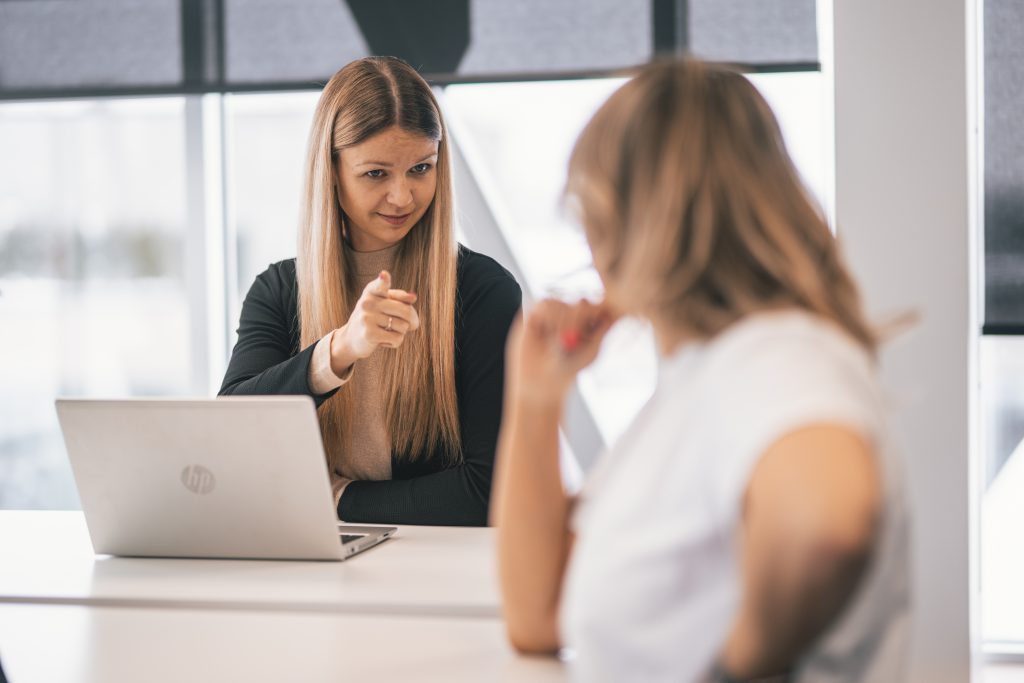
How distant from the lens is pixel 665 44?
335 cm

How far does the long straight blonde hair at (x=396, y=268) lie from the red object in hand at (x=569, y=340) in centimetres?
Result: 91

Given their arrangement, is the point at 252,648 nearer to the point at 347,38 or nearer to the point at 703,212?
the point at 703,212

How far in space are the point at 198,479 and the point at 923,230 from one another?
2.36m

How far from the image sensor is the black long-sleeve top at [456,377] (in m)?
1.75

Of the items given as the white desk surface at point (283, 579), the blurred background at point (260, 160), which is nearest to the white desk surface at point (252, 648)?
the white desk surface at point (283, 579)

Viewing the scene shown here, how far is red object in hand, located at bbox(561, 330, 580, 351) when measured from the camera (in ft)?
3.29

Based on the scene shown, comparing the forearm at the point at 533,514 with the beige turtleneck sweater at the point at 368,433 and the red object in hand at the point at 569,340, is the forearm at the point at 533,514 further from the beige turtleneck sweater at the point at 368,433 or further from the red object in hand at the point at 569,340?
the beige turtleneck sweater at the point at 368,433

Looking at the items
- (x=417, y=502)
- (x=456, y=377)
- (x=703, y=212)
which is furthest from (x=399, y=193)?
(x=703, y=212)

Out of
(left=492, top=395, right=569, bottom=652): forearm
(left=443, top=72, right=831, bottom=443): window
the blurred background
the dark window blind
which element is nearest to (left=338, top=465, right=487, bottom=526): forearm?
(left=492, top=395, right=569, bottom=652): forearm

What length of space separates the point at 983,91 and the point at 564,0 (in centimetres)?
136

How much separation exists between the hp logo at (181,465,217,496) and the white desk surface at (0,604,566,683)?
0.62 ft

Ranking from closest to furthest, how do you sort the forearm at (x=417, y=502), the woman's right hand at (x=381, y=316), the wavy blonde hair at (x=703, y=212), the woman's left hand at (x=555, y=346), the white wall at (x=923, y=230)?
the wavy blonde hair at (x=703, y=212)
the woman's left hand at (x=555, y=346)
the woman's right hand at (x=381, y=316)
the forearm at (x=417, y=502)
the white wall at (x=923, y=230)

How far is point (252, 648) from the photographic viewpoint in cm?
117

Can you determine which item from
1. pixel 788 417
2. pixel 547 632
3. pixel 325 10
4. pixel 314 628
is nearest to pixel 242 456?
pixel 314 628
